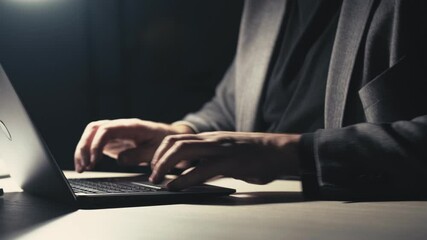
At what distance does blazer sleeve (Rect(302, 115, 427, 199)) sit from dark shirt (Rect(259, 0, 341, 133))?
460 millimetres

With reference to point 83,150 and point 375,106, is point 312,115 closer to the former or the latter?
point 375,106

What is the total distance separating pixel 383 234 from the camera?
1.70 ft

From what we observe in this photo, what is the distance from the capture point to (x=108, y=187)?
2.62 ft

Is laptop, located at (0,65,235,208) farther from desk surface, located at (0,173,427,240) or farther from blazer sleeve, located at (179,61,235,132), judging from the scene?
blazer sleeve, located at (179,61,235,132)

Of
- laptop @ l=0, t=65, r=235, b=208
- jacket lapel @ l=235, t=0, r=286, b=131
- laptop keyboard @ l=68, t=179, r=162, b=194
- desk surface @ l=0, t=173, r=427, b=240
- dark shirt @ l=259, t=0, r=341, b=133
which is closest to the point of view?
desk surface @ l=0, t=173, r=427, b=240

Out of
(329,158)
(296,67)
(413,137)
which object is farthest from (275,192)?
(296,67)

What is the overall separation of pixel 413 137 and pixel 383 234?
31cm

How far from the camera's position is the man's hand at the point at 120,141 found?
3.43ft

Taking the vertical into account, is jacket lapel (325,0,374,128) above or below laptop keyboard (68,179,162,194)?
above

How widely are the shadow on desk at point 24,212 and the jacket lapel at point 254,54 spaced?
69 cm

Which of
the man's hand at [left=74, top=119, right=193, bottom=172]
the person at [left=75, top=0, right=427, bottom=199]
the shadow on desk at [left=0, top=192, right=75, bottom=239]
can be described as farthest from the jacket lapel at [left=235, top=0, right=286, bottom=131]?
the shadow on desk at [left=0, top=192, right=75, bottom=239]

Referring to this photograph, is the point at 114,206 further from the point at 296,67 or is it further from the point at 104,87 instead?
the point at 104,87

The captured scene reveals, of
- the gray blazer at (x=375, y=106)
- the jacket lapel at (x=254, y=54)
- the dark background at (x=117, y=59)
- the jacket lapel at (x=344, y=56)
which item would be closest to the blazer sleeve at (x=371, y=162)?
the gray blazer at (x=375, y=106)

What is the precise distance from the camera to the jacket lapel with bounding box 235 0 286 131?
141cm
